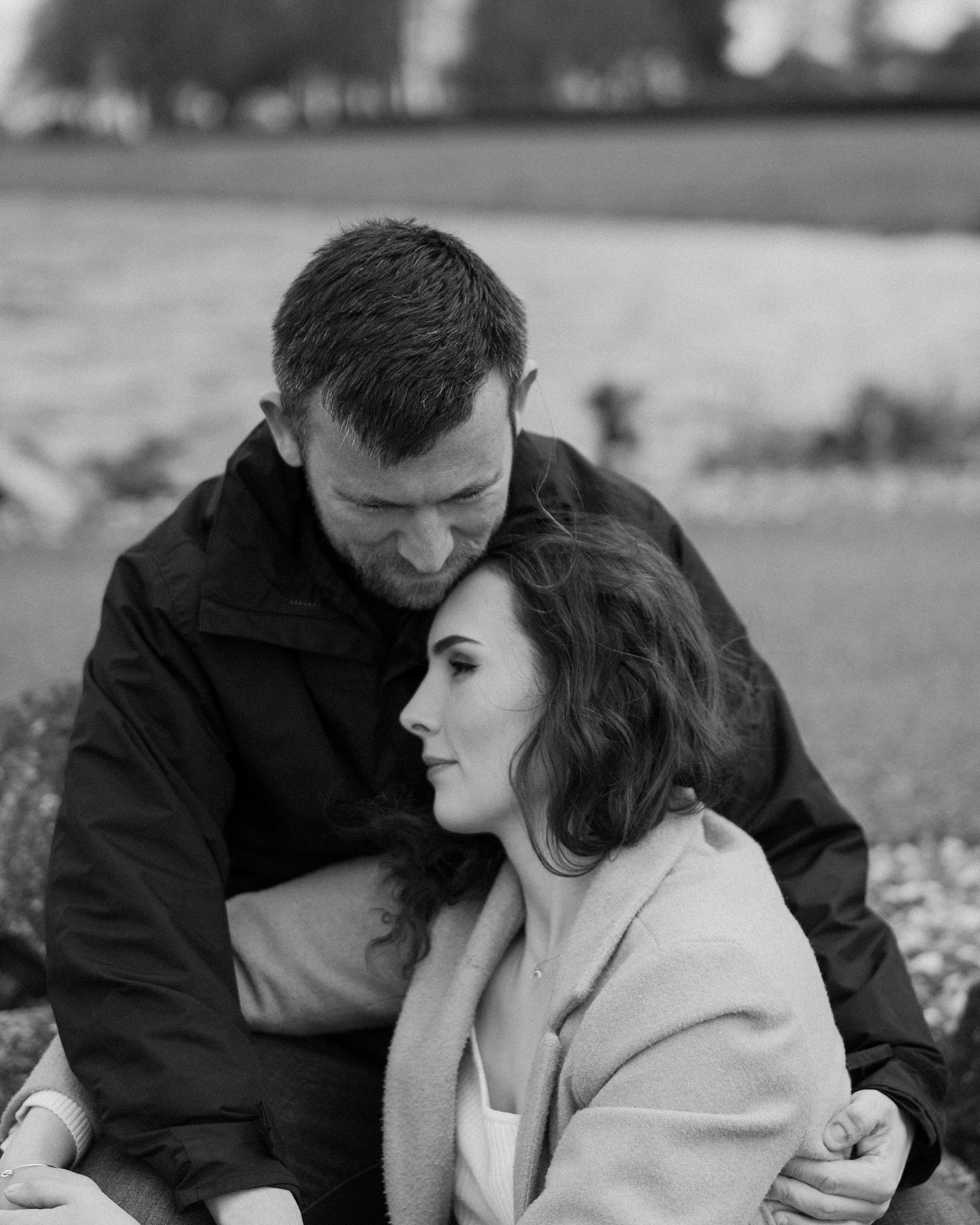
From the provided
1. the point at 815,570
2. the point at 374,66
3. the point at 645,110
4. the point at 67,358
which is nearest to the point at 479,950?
the point at 815,570

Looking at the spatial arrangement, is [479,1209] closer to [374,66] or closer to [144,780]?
[144,780]

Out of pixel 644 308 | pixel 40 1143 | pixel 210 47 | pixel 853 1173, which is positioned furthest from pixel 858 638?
pixel 210 47

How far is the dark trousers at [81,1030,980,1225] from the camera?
7.03ft

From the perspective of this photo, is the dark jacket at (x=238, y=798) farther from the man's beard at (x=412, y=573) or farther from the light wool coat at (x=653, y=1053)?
the light wool coat at (x=653, y=1053)

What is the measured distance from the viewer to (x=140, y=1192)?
76.4 inches

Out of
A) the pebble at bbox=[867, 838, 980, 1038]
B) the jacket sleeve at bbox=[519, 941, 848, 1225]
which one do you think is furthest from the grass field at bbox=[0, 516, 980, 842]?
the jacket sleeve at bbox=[519, 941, 848, 1225]

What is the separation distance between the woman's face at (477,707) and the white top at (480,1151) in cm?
34

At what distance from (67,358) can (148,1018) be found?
737cm

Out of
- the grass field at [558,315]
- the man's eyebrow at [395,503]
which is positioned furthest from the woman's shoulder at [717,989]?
the grass field at [558,315]

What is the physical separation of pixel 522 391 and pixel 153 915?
100 cm

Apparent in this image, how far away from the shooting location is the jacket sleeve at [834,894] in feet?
6.98

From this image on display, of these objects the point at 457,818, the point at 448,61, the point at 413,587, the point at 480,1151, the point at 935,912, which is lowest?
the point at 935,912

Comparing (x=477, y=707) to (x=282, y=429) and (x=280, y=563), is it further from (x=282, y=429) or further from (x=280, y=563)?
(x=282, y=429)

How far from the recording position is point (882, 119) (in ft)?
39.7
